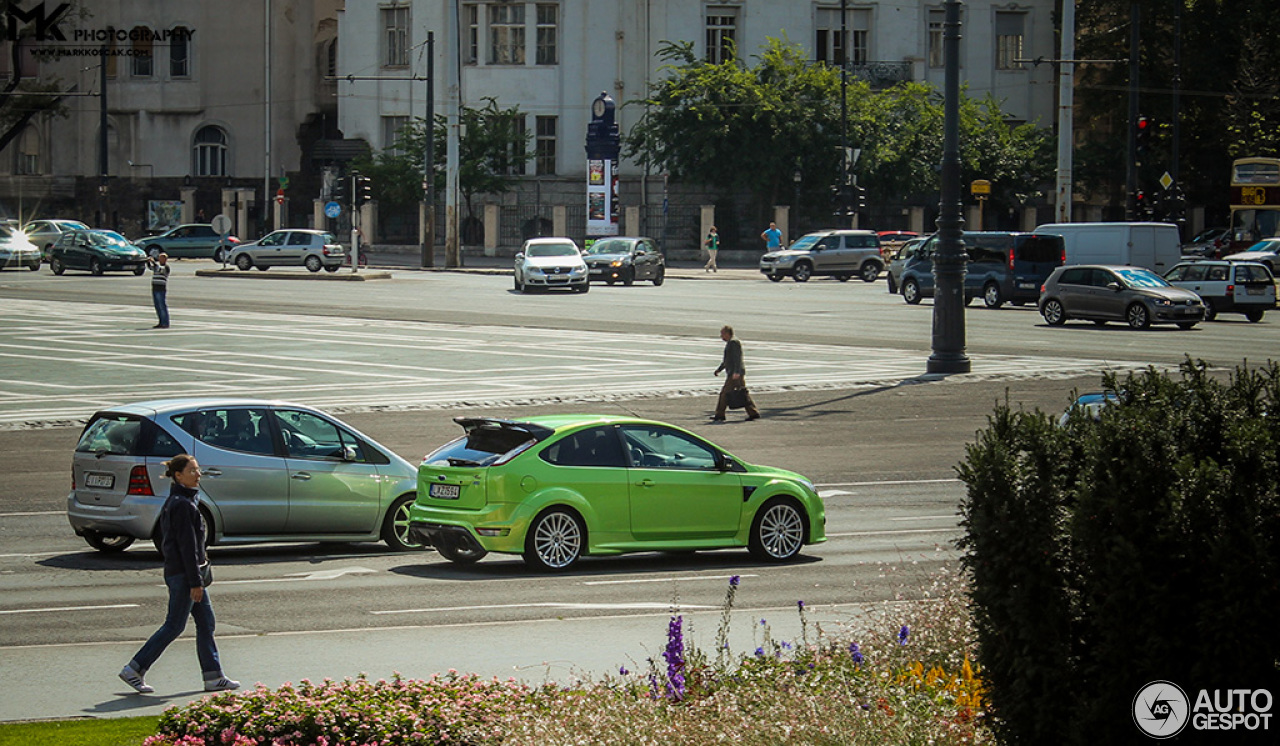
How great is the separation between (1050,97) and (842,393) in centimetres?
6092

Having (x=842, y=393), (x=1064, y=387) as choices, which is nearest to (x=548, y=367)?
(x=842, y=393)

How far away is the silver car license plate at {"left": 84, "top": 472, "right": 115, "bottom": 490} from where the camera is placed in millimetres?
14688

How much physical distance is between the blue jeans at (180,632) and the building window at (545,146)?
2716 inches

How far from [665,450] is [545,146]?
212 feet

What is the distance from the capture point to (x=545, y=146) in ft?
257

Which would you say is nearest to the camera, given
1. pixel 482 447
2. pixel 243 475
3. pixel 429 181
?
pixel 482 447

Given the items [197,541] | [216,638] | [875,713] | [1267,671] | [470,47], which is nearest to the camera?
[1267,671]

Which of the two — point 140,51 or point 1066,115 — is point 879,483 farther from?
point 140,51

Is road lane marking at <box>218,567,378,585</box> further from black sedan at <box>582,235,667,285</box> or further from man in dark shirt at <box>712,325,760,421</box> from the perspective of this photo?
black sedan at <box>582,235,667,285</box>

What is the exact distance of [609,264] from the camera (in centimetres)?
5469

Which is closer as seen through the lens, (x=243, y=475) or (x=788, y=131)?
(x=243, y=475)

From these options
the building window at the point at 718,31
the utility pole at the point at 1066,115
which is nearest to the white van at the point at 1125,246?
the utility pole at the point at 1066,115

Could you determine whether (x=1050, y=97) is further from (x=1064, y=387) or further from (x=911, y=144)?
(x=1064, y=387)

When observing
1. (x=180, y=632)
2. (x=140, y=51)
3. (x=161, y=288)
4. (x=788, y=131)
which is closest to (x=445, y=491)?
(x=180, y=632)
